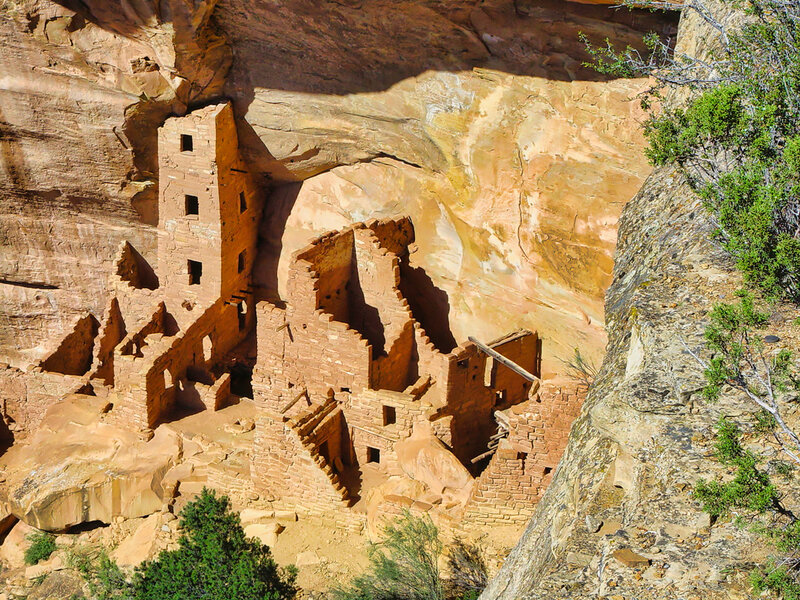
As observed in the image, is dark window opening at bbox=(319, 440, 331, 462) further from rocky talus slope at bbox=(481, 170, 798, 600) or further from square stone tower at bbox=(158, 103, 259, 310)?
rocky talus slope at bbox=(481, 170, 798, 600)

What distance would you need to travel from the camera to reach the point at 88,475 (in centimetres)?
1945

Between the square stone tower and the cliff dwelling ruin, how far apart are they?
38 millimetres

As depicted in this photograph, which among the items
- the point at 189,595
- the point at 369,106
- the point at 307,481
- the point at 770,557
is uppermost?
the point at 369,106

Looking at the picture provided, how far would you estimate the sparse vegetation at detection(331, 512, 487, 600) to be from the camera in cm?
1616

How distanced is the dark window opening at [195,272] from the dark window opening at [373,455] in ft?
17.4

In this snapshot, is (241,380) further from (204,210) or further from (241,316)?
(204,210)

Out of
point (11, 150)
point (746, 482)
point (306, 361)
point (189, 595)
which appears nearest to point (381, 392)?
point (306, 361)

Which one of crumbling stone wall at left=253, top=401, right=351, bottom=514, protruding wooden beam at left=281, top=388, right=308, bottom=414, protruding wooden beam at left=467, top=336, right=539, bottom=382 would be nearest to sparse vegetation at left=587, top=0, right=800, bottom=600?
protruding wooden beam at left=467, top=336, right=539, bottom=382

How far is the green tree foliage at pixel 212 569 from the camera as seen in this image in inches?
651

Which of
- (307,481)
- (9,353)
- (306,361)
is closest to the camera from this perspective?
(307,481)

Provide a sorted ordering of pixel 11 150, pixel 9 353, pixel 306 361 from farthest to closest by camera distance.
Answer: pixel 9 353 → pixel 11 150 → pixel 306 361

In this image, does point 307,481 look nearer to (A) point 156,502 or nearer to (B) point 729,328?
(A) point 156,502

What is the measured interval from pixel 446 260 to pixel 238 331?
4940 mm

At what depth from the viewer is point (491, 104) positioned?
58.7ft
